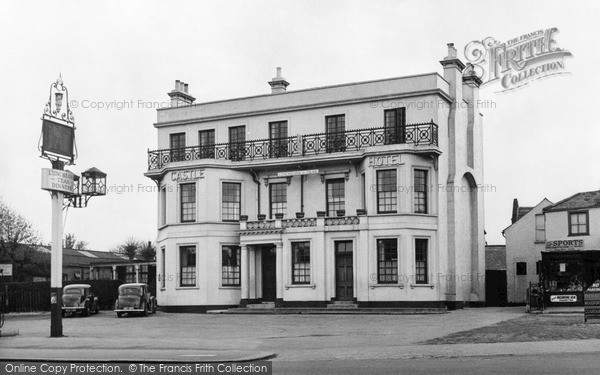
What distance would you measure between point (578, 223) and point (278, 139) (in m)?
15.2

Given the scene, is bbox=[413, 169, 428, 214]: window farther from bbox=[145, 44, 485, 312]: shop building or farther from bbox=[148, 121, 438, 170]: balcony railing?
bbox=[148, 121, 438, 170]: balcony railing

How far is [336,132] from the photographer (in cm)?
3909

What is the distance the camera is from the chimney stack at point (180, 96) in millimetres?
45344

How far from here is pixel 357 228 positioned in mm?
37281

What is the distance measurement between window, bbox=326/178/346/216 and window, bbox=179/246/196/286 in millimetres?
7173

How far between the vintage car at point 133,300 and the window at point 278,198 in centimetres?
746

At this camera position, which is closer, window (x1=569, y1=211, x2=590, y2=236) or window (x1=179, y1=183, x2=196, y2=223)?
window (x1=569, y1=211, x2=590, y2=236)

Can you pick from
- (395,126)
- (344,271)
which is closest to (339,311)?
(344,271)

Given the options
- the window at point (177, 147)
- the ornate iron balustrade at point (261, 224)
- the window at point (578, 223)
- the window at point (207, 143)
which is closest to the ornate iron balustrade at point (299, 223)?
the ornate iron balustrade at point (261, 224)

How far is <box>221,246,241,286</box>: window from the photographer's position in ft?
134

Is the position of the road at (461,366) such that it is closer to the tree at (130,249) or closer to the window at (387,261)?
the window at (387,261)

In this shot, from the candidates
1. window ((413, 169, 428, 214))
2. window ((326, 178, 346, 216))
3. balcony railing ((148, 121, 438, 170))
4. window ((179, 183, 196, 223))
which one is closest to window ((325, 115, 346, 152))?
balcony railing ((148, 121, 438, 170))

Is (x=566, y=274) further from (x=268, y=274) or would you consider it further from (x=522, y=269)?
(x=268, y=274)

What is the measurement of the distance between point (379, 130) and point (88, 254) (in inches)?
2556
